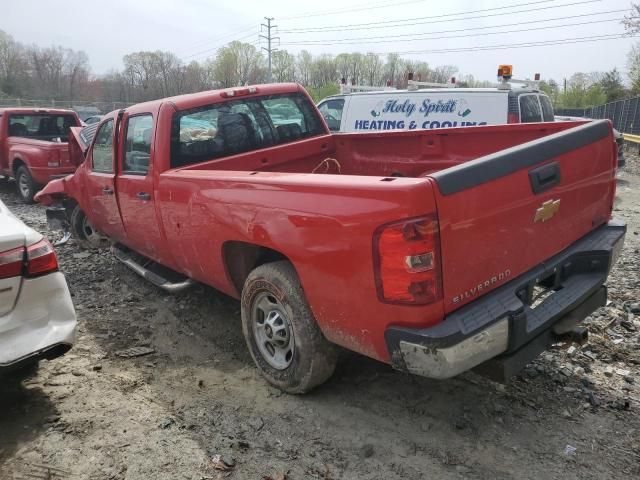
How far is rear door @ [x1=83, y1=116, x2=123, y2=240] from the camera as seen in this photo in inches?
199

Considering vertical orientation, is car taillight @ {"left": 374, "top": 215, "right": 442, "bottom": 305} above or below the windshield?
below

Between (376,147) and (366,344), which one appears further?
(376,147)

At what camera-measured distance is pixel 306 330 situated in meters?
2.98

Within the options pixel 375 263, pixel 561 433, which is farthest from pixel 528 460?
pixel 375 263

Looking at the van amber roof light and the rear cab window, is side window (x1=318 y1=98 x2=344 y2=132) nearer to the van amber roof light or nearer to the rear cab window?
the van amber roof light

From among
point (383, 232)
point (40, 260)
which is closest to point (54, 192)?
point (40, 260)

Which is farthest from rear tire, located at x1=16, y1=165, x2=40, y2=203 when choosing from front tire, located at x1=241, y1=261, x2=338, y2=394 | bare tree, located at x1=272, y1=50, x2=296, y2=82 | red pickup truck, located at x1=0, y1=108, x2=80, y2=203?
bare tree, located at x1=272, y1=50, x2=296, y2=82

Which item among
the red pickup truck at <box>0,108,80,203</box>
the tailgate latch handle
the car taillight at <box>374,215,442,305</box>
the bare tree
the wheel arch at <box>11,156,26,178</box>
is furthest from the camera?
the bare tree

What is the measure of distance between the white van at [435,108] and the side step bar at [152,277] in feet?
20.0

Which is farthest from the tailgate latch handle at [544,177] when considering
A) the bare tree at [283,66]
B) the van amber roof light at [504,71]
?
the bare tree at [283,66]

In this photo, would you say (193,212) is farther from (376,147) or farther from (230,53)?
(230,53)

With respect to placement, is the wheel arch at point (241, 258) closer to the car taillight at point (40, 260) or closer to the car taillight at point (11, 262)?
the car taillight at point (40, 260)

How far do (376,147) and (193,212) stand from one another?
1939 millimetres

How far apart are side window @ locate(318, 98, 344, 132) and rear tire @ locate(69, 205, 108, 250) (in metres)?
5.75
